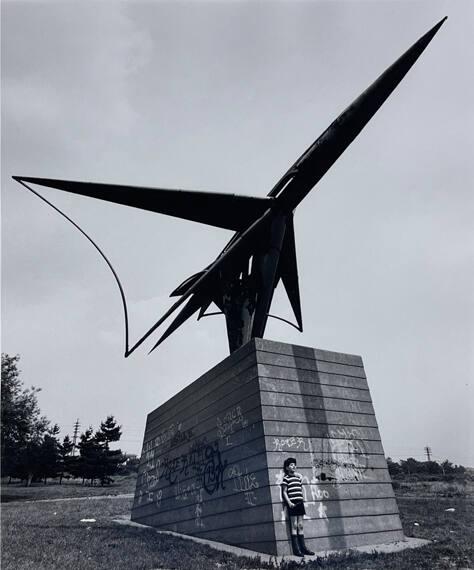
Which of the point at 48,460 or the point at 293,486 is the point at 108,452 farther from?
the point at 293,486

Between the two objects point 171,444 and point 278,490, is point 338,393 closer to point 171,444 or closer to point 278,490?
point 278,490

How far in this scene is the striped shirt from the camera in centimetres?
724

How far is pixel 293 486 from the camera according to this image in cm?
737

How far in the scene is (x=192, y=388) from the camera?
38.9 feet

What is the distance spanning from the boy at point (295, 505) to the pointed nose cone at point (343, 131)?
20.9ft

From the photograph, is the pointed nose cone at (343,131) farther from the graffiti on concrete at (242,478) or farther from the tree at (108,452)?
the tree at (108,452)

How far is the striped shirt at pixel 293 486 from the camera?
23.8 ft

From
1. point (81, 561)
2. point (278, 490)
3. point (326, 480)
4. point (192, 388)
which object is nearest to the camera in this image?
point (81, 561)

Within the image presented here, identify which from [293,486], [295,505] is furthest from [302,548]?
[293,486]

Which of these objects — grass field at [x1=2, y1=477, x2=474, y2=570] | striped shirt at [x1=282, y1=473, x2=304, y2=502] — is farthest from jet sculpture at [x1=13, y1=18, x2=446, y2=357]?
grass field at [x1=2, y1=477, x2=474, y2=570]

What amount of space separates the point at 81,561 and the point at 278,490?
344 cm

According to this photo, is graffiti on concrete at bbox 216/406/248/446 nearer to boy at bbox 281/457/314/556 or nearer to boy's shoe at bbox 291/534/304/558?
boy at bbox 281/457/314/556

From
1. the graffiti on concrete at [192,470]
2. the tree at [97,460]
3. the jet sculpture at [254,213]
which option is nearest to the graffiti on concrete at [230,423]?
the graffiti on concrete at [192,470]

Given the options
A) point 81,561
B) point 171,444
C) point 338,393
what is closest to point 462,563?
point 338,393
